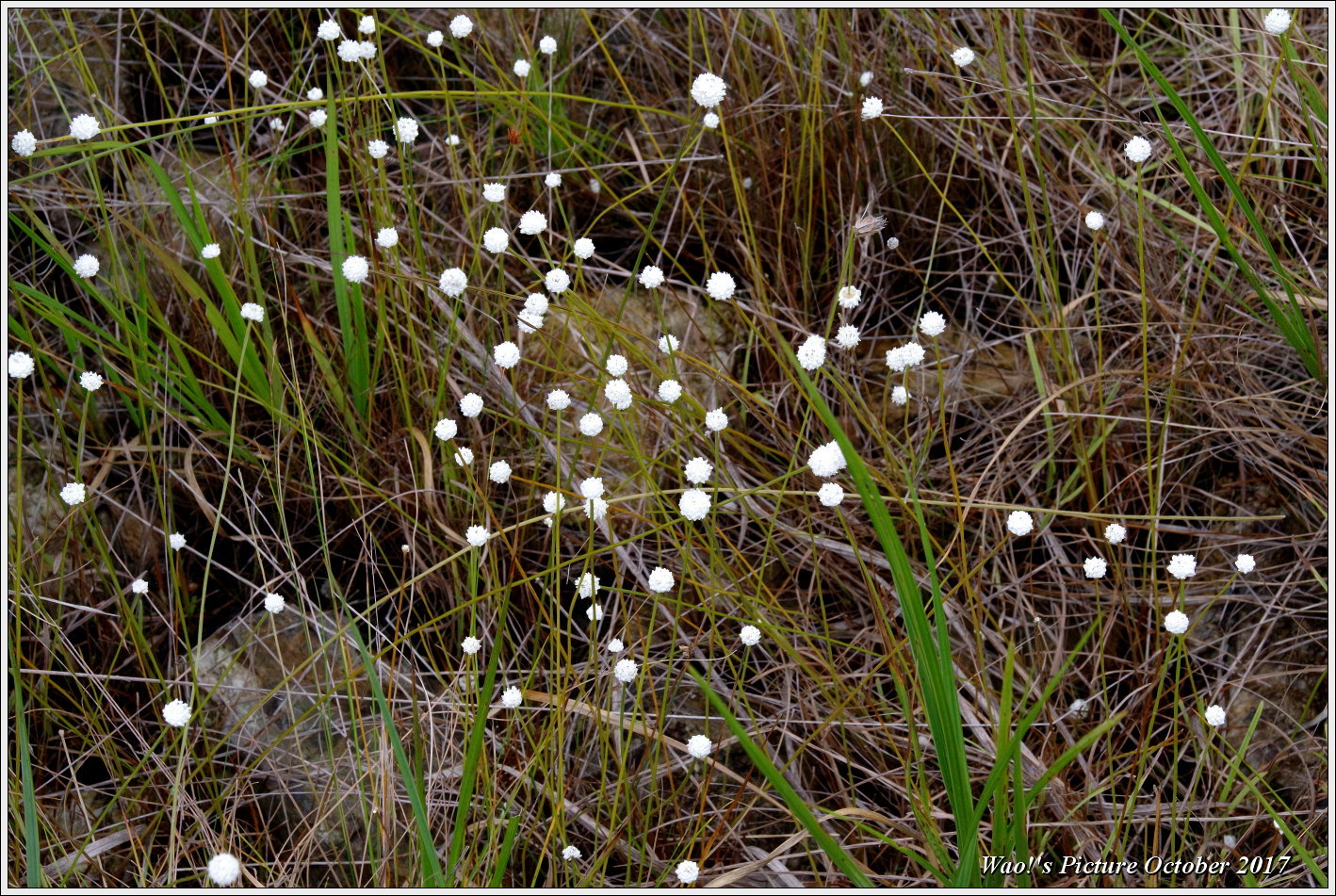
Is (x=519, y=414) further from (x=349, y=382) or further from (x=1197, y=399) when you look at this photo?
(x=1197, y=399)

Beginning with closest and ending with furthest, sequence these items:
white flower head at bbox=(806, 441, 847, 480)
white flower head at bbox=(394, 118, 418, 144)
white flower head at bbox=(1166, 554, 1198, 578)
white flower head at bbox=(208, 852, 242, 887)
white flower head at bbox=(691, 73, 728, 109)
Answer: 1. white flower head at bbox=(208, 852, 242, 887)
2. white flower head at bbox=(806, 441, 847, 480)
3. white flower head at bbox=(1166, 554, 1198, 578)
4. white flower head at bbox=(691, 73, 728, 109)
5. white flower head at bbox=(394, 118, 418, 144)

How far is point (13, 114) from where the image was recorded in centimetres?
188

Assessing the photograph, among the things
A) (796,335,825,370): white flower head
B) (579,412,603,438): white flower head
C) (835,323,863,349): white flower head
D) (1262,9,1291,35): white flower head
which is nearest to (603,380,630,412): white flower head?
(579,412,603,438): white flower head

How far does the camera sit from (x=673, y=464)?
1675mm

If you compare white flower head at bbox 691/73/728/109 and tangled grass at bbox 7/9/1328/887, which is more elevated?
white flower head at bbox 691/73/728/109

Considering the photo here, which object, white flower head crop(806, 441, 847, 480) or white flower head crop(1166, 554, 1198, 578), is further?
white flower head crop(1166, 554, 1198, 578)

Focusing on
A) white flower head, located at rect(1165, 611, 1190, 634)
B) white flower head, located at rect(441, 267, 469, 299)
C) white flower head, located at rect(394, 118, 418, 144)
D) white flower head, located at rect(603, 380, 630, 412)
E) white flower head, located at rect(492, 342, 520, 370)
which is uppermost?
white flower head, located at rect(394, 118, 418, 144)

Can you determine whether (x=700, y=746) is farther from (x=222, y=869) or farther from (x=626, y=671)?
(x=222, y=869)

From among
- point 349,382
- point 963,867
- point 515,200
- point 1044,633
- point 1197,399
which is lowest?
point 963,867

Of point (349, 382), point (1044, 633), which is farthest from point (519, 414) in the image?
point (1044, 633)

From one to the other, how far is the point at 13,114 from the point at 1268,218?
2.66 m

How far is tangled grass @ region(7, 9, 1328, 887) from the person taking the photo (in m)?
1.39

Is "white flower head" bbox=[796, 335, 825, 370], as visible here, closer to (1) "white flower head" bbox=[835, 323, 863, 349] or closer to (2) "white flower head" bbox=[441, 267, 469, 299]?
(1) "white flower head" bbox=[835, 323, 863, 349]

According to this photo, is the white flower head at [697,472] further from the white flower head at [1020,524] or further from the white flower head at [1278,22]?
the white flower head at [1278,22]
